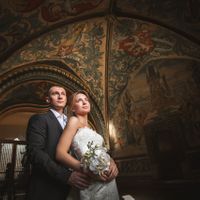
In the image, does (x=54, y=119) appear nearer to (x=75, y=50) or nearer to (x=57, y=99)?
(x=57, y=99)

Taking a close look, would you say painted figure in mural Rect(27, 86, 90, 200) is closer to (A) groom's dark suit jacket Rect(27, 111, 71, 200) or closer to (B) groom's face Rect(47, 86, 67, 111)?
(A) groom's dark suit jacket Rect(27, 111, 71, 200)

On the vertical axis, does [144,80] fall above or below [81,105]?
above

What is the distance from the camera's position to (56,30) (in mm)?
6504

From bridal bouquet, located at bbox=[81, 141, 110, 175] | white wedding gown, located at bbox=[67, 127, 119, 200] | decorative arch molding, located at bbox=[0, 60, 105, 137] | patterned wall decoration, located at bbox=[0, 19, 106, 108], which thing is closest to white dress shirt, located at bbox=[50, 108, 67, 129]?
white wedding gown, located at bbox=[67, 127, 119, 200]

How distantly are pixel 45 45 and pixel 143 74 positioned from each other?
355cm

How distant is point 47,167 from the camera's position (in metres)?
1.64

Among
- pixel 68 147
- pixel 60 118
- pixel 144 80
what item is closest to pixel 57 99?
pixel 60 118

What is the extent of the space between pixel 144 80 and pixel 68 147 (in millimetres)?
6370

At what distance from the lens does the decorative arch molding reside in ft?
22.7

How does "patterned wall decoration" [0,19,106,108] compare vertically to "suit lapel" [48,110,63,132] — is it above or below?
above

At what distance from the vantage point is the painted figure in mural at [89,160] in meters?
1.51

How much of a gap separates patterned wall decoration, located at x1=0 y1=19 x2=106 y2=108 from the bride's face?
5.01 m

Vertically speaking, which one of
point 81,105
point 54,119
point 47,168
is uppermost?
point 81,105

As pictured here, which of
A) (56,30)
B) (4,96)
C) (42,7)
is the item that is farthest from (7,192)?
(42,7)
